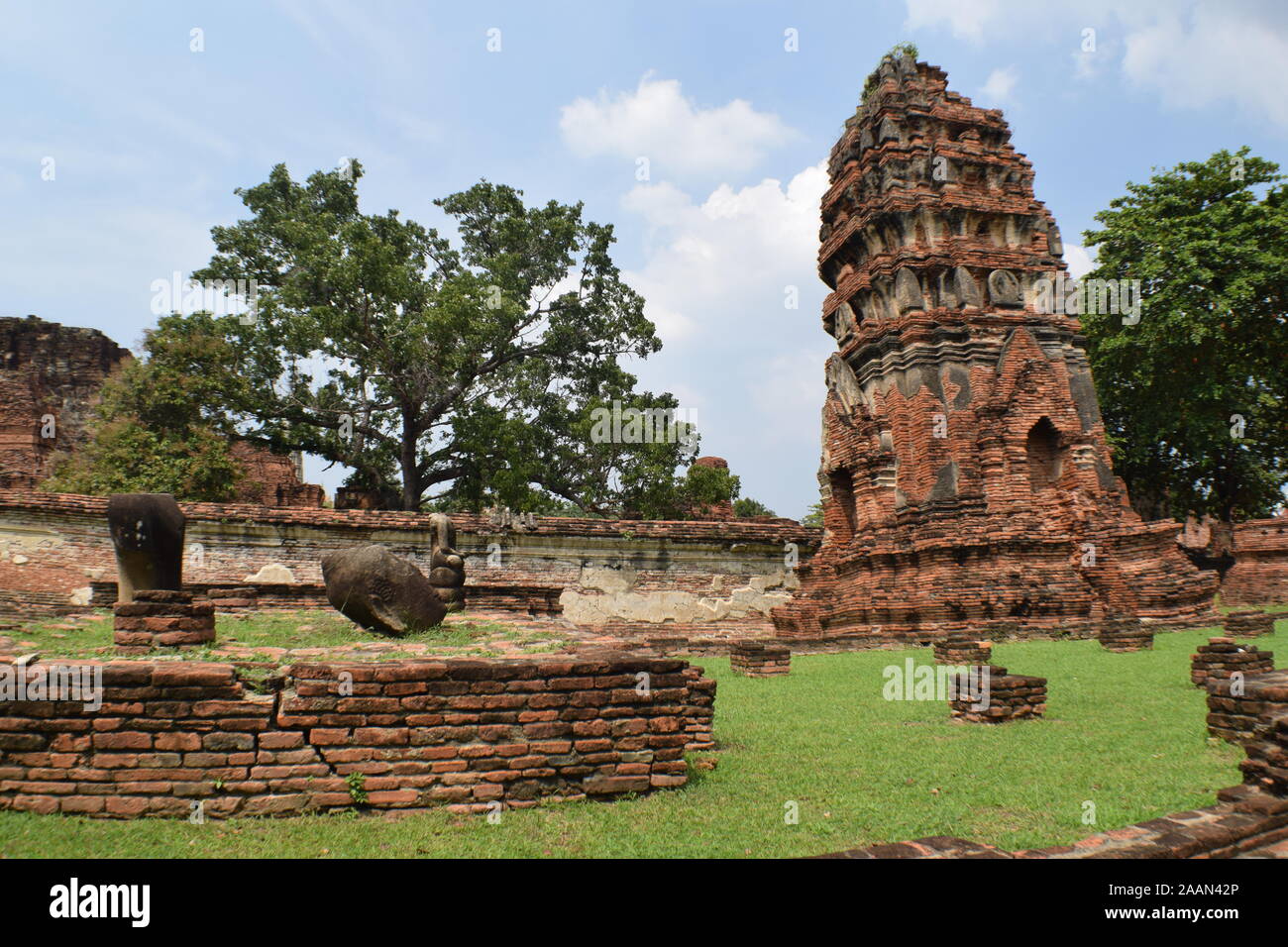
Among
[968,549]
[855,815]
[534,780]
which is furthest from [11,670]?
[968,549]

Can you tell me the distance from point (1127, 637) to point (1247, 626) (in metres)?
1.98

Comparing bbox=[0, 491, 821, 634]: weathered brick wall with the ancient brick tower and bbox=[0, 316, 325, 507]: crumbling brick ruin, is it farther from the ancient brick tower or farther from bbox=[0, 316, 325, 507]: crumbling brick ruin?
bbox=[0, 316, 325, 507]: crumbling brick ruin

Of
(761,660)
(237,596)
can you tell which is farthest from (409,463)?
(761,660)

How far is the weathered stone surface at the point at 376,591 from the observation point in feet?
20.6

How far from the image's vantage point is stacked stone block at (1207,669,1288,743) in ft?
15.8

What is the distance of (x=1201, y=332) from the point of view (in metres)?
18.7

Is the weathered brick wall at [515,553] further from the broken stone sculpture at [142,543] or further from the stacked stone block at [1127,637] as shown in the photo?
the broken stone sculpture at [142,543]

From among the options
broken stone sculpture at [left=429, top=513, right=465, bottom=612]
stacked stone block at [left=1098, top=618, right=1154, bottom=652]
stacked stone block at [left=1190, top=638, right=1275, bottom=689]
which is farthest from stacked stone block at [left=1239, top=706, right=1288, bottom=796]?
stacked stone block at [left=1098, top=618, right=1154, bottom=652]

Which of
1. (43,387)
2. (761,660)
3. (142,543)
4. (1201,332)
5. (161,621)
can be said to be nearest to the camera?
(161,621)

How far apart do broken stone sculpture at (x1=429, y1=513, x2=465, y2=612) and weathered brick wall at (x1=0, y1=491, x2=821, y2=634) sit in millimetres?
4856

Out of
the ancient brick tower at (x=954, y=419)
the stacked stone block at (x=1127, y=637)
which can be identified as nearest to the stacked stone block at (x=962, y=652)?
the stacked stone block at (x=1127, y=637)

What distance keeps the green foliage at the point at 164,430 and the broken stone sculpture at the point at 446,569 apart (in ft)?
39.6

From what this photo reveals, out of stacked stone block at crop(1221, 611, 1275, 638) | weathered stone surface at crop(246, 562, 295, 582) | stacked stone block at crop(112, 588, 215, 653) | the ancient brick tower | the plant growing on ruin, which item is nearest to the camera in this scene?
the plant growing on ruin

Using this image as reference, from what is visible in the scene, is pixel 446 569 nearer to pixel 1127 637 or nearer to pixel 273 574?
pixel 273 574
